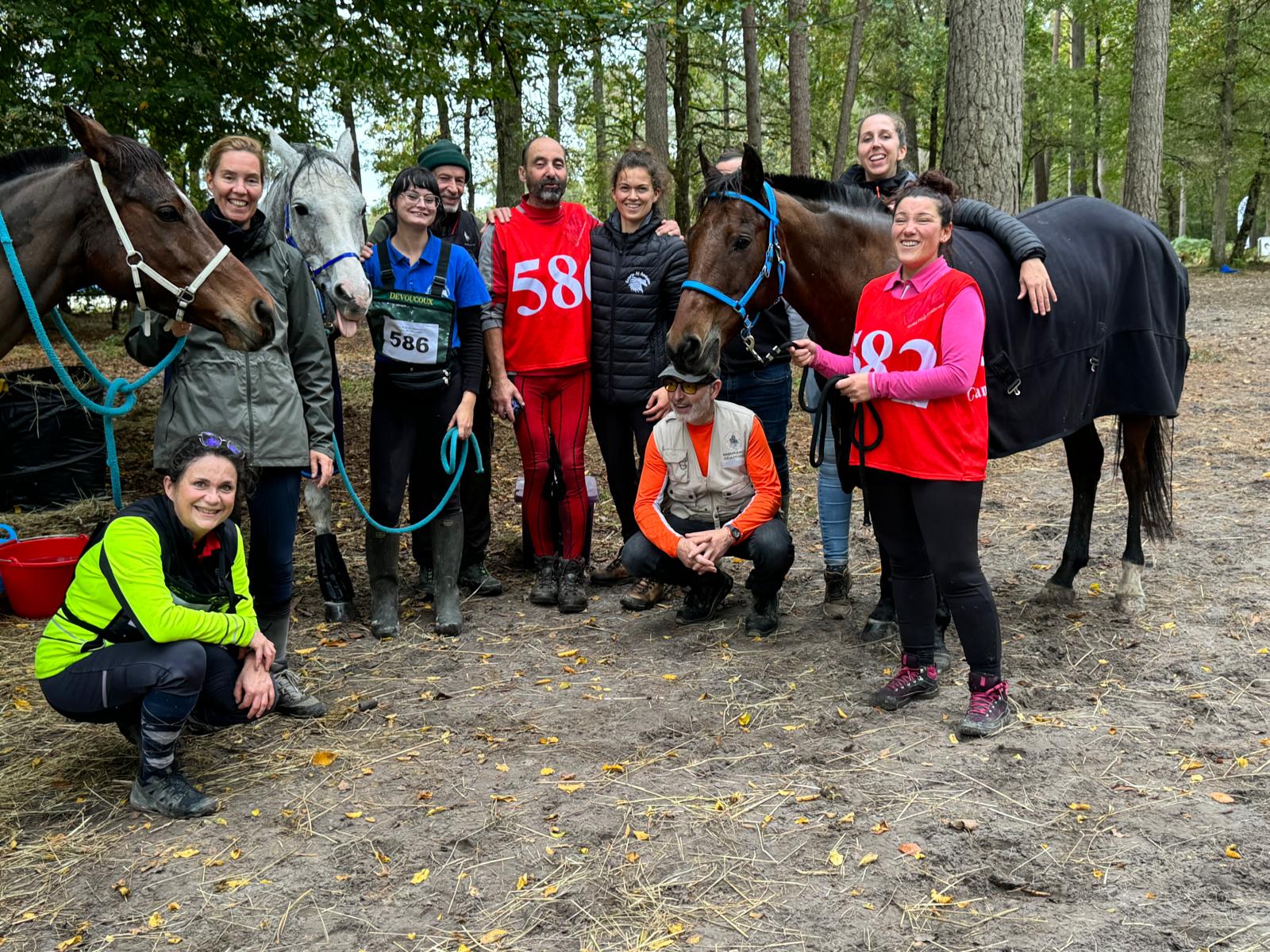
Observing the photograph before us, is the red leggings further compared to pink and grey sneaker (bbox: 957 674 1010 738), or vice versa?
the red leggings

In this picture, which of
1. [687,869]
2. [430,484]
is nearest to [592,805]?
[687,869]

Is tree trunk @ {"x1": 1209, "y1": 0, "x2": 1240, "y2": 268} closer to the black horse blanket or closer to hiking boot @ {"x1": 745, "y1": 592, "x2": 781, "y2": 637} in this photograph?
the black horse blanket

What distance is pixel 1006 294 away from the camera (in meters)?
3.83

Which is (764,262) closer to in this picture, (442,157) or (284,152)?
(442,157)

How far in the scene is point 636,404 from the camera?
4.77 metres

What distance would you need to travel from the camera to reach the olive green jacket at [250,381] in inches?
133

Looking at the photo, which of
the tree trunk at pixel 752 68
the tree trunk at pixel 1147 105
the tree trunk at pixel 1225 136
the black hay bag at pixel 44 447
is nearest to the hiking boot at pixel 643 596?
the black hay bag at pixel 44 447

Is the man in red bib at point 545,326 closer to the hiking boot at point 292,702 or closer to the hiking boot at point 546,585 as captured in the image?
the hiking boot at point 546,585

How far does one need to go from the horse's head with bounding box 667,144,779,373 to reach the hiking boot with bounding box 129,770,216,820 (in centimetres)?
216

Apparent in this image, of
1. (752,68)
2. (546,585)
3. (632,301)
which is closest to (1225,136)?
(752,68)

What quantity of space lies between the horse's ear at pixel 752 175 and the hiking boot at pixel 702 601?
1740 mm

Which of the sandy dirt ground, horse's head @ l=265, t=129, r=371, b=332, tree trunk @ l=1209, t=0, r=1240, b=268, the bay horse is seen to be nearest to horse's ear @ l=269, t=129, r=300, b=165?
horse's head @ l=265, t=129, r=371, b=332

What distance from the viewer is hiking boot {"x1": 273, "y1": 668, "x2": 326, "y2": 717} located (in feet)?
11.9

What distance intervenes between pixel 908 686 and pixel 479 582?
8.05ft
